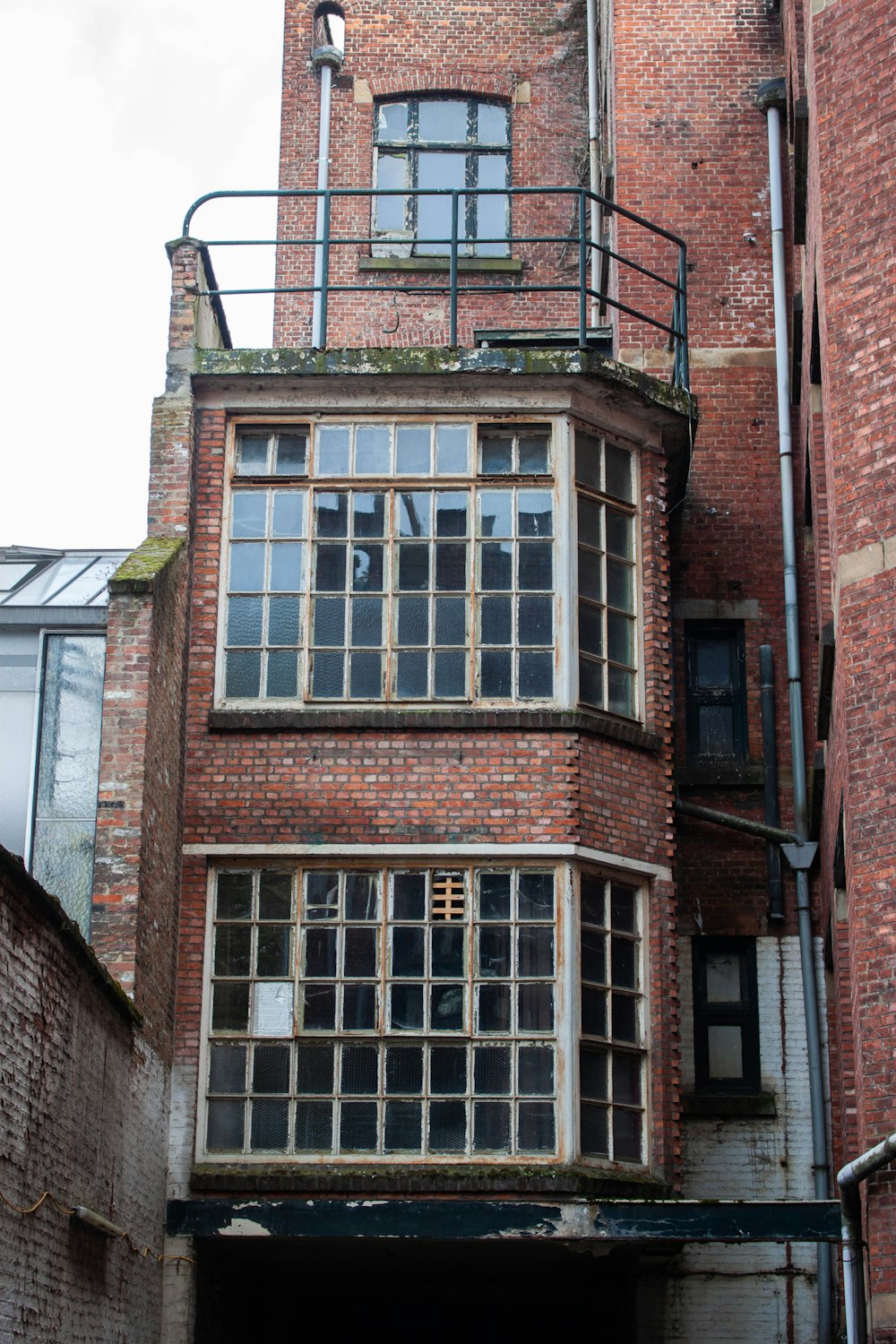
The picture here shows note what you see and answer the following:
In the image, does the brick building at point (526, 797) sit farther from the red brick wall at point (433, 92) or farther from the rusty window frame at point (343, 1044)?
the red brick wall at point (433, 92)

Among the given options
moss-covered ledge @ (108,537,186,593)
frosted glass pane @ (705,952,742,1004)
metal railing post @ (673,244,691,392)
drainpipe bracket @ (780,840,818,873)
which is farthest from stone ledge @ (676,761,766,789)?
moss-covered ledge @ (108,537,186,593)

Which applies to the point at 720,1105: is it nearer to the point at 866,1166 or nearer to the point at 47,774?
the point at 866,1166

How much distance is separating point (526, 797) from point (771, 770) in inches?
134

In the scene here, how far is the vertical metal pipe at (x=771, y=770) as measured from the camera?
16.6 metres

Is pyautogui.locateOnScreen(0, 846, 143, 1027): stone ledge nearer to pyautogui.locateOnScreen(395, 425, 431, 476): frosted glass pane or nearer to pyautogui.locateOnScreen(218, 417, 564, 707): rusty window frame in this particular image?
pyautogui.locateOnScreen(218, 417, 564, 707): rusty window frame

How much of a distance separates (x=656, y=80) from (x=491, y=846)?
9.41m

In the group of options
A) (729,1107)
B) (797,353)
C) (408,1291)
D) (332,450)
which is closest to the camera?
(332,450)

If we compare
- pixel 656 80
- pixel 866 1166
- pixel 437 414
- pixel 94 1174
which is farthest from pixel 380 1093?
pixel 656 80

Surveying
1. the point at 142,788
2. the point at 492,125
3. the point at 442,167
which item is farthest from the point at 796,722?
the point at 492,125

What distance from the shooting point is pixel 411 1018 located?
14008 millimetres

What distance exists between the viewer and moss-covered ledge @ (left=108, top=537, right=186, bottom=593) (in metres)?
13.8

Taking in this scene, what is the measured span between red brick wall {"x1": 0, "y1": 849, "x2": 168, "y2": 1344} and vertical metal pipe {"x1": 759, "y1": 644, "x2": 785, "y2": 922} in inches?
232

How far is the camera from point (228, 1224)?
44.2 feet

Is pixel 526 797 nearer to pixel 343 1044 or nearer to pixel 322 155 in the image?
pixel 343 1044
